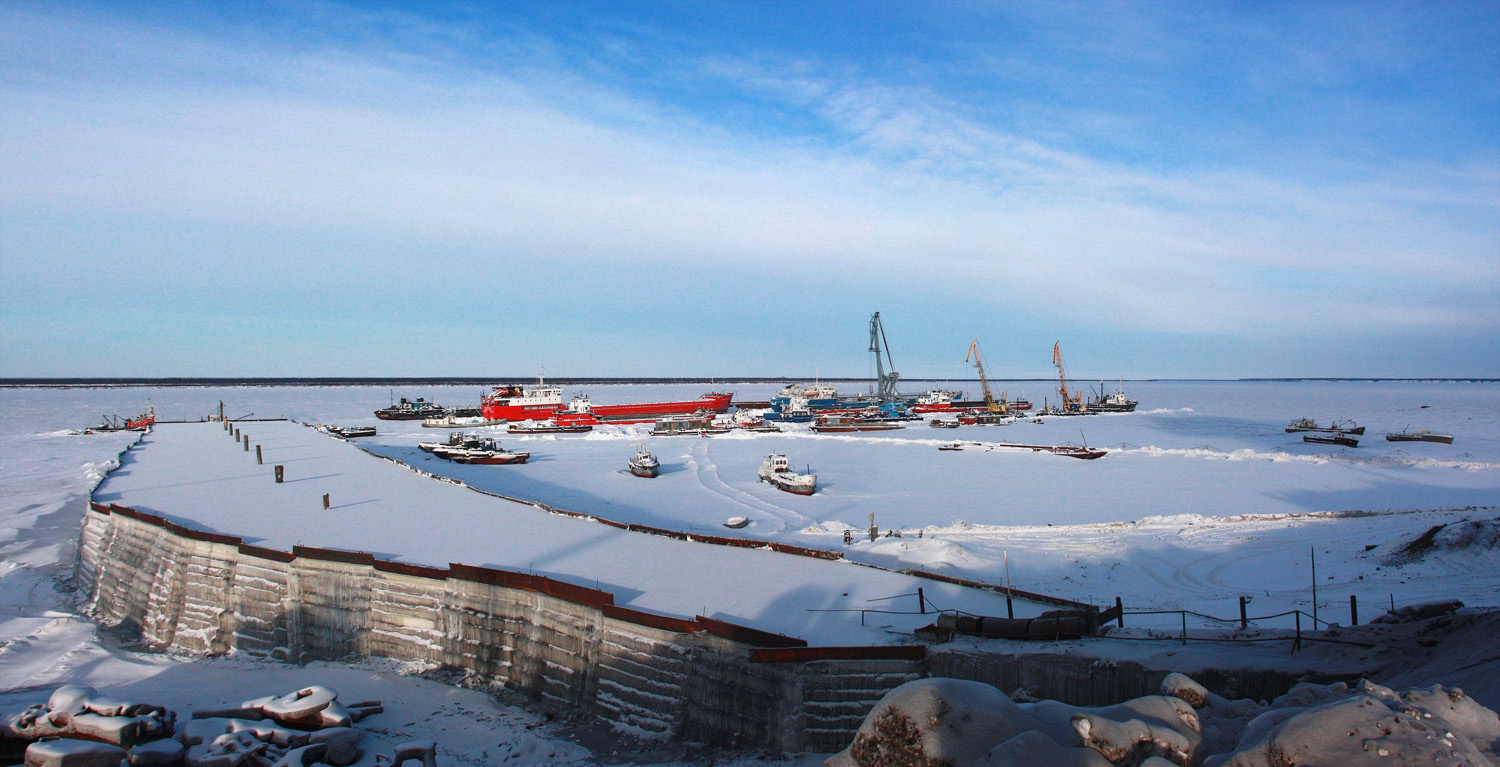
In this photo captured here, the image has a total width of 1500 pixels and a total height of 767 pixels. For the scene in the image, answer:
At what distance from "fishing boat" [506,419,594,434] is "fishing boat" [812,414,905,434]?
25.7 metres

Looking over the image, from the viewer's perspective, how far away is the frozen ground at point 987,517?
15.3m

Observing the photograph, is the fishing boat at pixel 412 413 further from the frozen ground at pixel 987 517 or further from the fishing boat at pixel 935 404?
the fishing boat at pixel 935 404

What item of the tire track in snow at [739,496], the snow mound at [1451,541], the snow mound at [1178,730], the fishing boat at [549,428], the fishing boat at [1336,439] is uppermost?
the snow mound at [1178,730]

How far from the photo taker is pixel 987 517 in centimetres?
2884

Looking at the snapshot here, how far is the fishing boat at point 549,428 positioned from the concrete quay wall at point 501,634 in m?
53.8

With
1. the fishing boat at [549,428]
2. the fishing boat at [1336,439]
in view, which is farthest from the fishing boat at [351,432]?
the fishing boat at [1336,439]

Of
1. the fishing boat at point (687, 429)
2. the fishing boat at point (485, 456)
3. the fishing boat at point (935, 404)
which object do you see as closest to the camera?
the fishing boat at point (485, 456)

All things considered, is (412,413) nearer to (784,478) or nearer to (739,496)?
(739,496)

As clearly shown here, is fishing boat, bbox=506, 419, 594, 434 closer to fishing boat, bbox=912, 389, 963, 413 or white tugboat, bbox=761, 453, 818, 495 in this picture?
white tugboat, bbox=761, 453, 818, 495

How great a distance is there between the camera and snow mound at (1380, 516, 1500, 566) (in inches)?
729

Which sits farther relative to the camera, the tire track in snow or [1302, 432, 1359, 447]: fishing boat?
[1302, 432, 1359, 447]: fishing boat

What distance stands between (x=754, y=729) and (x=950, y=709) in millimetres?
5376

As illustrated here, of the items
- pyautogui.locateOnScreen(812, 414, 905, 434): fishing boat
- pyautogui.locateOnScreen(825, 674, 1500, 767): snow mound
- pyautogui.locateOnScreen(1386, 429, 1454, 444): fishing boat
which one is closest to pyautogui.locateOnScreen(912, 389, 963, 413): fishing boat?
pyautogui.locateOnScreen(812, 414, 905, 434): fishing boat

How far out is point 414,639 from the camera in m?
15.4
